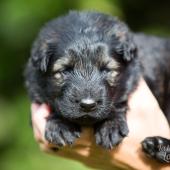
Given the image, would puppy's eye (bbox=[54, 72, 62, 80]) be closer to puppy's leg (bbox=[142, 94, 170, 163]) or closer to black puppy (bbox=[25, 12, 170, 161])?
black puppy (bbox=[25, 12, 170, 161])

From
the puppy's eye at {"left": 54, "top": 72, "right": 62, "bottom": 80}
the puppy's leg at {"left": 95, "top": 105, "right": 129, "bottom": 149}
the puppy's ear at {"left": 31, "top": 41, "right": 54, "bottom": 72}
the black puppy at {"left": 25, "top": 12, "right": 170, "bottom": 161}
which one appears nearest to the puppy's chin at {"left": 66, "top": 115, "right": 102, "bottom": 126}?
the black puppy at {"left": 25, "top": 12, "right": 170, "bottom": 161}

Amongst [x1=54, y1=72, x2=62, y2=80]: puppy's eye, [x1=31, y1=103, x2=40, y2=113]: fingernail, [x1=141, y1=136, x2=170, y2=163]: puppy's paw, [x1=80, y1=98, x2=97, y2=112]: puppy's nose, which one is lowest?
[x1=141, y1=136, x2=170, y2=163]: puppy's paw

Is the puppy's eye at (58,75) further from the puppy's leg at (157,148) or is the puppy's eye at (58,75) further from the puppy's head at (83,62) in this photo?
the puppy's leg at (157,148)

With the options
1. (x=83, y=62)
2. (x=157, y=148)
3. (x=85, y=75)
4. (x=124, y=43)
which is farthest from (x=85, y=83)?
(x=157, y=148)

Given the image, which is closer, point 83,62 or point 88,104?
point 88,104

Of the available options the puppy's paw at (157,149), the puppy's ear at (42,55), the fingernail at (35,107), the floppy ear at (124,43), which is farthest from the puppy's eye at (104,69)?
the fingernail at (35,107)

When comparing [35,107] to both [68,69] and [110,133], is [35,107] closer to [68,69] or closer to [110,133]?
[68,69]

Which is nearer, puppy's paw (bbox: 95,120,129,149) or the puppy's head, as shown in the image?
the puppy's head

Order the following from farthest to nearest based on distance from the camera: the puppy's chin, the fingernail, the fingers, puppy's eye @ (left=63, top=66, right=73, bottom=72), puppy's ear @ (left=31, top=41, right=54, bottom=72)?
the fingernail → the fingers → puppy's ear @ (left=31, top=41, right=54, bottom=72) → puppy's eye @ (left=63, top=66, right=73, bottom=72) → the puppy's chin
